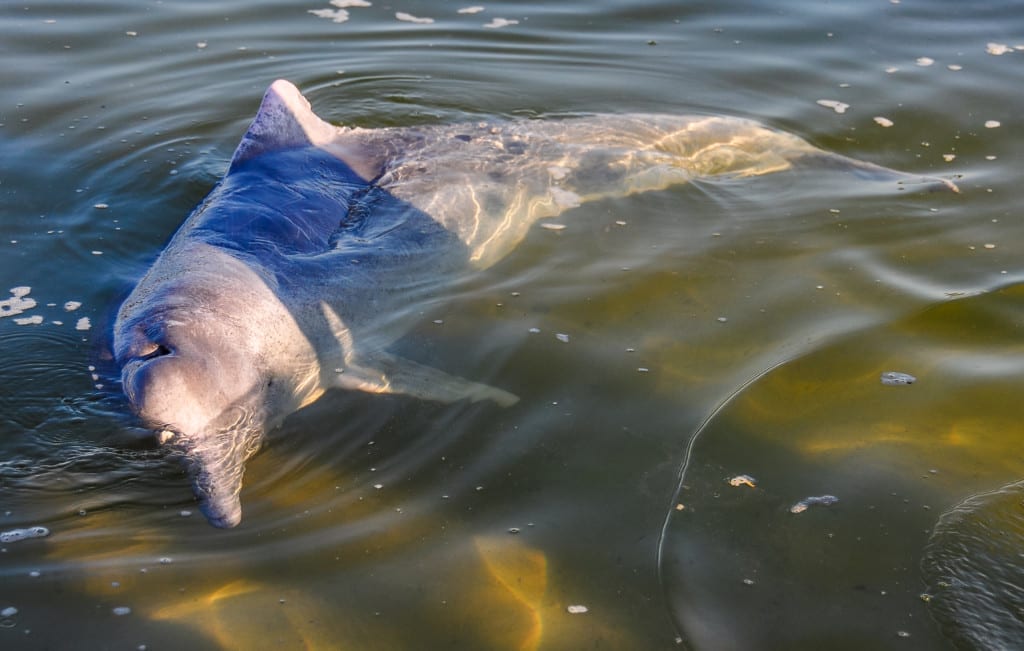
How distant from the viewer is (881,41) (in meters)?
11.1

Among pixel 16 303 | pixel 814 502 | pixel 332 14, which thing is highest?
pixel 332 14

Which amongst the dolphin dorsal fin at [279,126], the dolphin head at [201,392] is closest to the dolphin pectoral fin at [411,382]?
the dolphin head at [201,392]

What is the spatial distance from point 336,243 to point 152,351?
1872 millimetres

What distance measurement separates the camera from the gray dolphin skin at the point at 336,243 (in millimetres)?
5191

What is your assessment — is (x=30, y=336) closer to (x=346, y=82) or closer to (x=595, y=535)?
(x=595, y=535)

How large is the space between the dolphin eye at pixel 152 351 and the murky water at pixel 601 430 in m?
0.40

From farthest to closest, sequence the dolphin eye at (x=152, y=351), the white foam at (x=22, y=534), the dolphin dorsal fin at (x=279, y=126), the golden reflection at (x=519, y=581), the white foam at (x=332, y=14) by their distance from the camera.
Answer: the white foam at (x=332, y=14), the dolphin dorsal fin at (x=279, y=126), the dolphin eye at (x=152, y=351), the white foam at (x=22, y=534), the golden reflection at (x=519, y=581)

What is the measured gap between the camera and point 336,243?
6.79 m

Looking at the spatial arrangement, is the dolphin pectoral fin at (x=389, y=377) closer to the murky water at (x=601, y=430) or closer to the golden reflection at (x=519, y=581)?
the murky water at (x=601, y=430)

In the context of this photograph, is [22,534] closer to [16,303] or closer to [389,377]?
[389,377]

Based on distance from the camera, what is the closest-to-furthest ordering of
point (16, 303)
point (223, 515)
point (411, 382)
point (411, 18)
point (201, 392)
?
point (223, 515)
point (201, 392)
point (411, 382)
point (16, 303)
point (411, 18)

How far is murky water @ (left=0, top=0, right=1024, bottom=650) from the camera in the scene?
4191mm

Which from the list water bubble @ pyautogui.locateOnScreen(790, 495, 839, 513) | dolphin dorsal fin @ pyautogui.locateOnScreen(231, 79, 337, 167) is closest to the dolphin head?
dolphin dorsal fin @ pyautogui.locateOnScreen(231, 79, 337, 167)

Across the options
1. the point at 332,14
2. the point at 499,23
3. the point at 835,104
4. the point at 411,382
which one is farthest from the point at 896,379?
the point at 332,14
